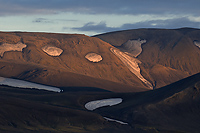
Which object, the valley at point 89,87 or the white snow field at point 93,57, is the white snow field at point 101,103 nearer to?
the valley at point 89,87

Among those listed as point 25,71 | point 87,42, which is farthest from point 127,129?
point 87,42

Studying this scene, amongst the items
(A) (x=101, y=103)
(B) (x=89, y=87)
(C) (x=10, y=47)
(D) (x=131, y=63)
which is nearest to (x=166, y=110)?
(A) (x=101, y=103)

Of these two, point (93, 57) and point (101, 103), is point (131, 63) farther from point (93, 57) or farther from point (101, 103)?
point (101, 103)

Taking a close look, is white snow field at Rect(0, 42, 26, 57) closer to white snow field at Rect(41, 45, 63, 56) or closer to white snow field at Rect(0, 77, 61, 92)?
white snow field at Rect(41, 45, 63, 56)

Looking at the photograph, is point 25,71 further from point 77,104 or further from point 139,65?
point 139,65

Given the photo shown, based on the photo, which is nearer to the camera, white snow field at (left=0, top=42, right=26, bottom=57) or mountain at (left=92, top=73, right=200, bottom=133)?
mountain at (left=92, top=73, right=200, bottom=133)

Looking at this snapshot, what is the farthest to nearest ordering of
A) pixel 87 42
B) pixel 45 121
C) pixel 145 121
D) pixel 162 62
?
pixel 162 62 → pixel 87 42 → pixel 145 121 → pixel 45 121

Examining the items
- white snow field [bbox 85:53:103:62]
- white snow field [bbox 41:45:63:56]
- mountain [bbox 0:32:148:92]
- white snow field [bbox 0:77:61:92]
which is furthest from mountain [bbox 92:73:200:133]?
white snow field [bbox 85:53:103:62]

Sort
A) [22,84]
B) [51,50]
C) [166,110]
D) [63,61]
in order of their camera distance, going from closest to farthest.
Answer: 1. [166,110]
2. [22,84]
3. [63,61]
4. [51,50]
